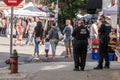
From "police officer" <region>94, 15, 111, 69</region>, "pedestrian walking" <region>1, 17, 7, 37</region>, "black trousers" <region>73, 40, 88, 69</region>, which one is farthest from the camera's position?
"pedestrian walking" <region>1, 17, 7, 37</region>

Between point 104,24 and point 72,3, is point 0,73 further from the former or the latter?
point 72,3

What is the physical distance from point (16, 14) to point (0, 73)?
24.3m

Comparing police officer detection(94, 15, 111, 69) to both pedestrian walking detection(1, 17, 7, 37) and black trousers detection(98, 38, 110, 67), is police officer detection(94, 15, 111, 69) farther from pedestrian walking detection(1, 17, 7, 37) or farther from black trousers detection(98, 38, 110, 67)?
pedestrian walking detection(1, 17, 7, 37)

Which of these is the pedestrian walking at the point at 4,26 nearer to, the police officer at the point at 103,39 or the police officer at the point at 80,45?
the police officer at the point at 103,39

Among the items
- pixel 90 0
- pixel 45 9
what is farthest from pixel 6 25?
pixel 90 0

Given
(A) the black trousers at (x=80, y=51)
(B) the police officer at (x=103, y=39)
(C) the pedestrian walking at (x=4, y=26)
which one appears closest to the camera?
(A) the black trousers at (x=80, y=51)

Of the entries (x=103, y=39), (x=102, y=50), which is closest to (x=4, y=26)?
(x=102, y=50)

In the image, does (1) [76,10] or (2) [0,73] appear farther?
(1) [76,10]

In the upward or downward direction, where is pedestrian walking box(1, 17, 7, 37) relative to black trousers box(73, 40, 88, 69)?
upward

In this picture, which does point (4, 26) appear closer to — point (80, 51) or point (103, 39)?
point (103, 39)

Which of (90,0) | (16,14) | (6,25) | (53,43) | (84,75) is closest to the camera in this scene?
(84,75)

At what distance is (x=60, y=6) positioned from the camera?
43469 mm

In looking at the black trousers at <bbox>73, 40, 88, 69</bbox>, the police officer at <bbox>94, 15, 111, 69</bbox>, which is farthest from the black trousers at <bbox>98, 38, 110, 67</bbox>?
the black trousers at <bbox>73, 40, 88, 69</bbox>

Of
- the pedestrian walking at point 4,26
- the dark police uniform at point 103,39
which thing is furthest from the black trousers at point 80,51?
the pedestrian walking at point 4,26
